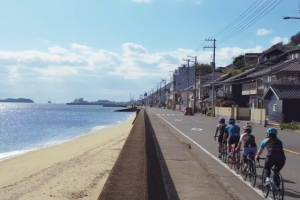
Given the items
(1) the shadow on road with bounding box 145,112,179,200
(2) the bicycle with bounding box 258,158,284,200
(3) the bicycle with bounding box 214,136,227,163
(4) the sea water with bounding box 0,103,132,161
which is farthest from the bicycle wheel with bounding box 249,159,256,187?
(4) the sea water with bounding box 0,103,132,161

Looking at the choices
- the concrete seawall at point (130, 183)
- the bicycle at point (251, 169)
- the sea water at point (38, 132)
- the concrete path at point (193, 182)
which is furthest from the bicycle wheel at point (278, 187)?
the sea water at point (38, 132)

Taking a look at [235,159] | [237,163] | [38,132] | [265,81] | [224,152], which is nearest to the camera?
[237,163]

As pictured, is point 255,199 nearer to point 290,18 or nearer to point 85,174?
point 85,174

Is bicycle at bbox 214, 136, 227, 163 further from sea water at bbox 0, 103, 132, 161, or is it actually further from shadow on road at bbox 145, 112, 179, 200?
sea water at bbox 0, 103, 132, 161

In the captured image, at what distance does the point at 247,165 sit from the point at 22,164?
47.1ft

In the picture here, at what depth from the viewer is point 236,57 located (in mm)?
115375

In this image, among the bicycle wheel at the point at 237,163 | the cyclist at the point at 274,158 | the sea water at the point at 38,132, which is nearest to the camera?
the cyclist at the point at 274,158

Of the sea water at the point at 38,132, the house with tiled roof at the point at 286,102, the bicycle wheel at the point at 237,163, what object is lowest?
the sea water at the point at 38,132

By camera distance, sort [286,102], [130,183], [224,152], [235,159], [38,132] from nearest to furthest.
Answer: [130,183] → [235,159] → [224,152] → [286,102] → [38,132]

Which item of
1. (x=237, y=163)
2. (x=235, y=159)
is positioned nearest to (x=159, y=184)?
(x=237, y=163)

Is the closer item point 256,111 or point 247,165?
point 247,165

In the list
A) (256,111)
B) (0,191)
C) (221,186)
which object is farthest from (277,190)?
(256,111)

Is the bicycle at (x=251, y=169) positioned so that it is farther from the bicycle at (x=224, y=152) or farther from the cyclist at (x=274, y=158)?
the bicycle at (x=224, y=152)

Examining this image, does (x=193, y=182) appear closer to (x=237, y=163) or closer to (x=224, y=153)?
(x=237, y=163)
